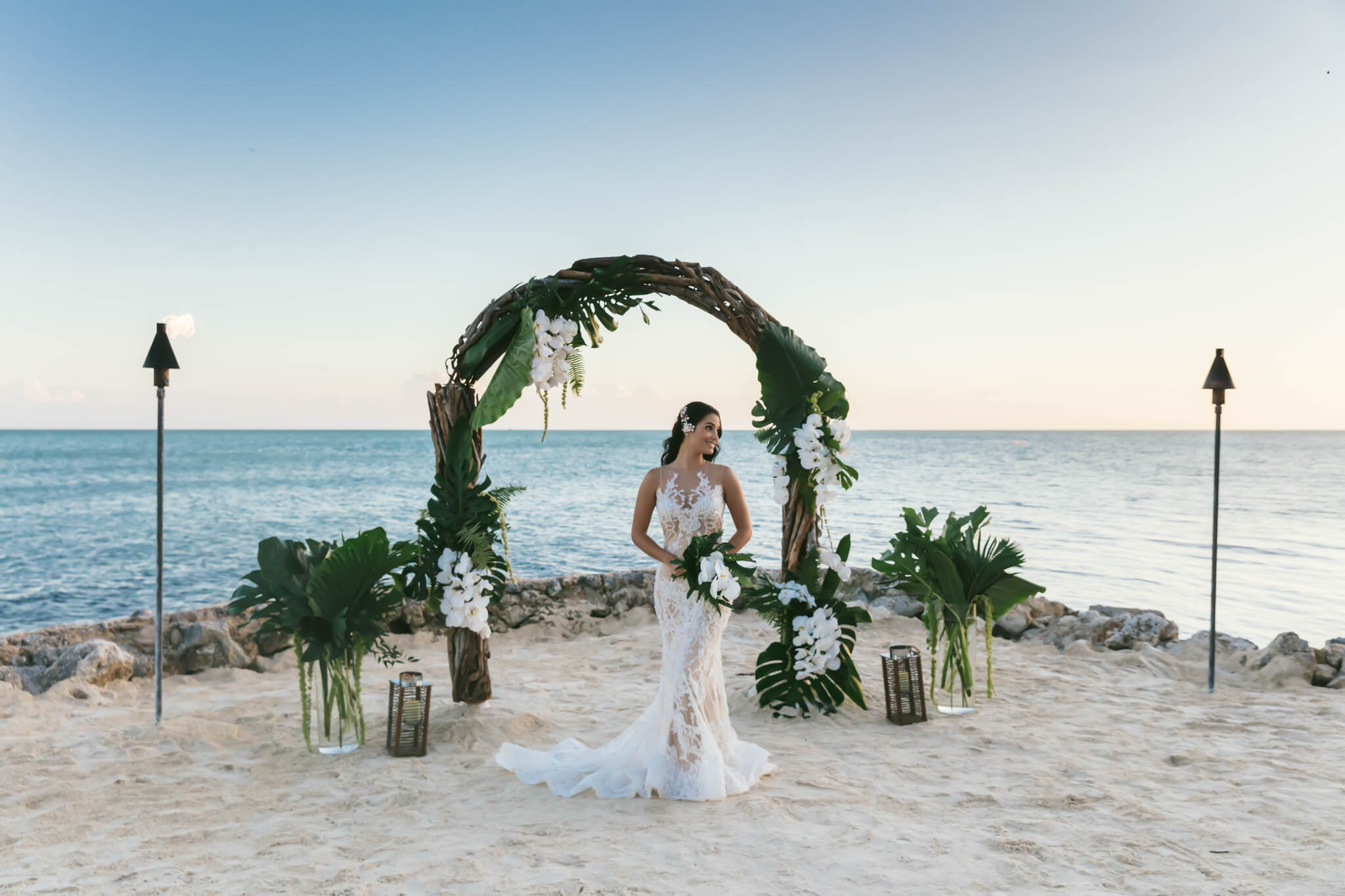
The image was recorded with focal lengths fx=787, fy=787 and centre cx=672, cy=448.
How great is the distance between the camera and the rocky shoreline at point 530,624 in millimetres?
6109

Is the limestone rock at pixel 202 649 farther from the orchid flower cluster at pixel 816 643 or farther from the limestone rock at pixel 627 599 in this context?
the orchid flower cluster at pixel 816 643

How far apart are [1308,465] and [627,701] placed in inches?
1974

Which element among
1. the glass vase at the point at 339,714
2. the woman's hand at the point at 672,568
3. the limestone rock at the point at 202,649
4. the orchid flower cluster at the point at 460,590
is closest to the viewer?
the woman's hand at the point at 672,568

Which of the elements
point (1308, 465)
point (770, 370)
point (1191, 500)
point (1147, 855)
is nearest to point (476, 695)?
point (770, 370)

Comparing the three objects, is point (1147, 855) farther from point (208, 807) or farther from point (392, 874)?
point (208, 807)

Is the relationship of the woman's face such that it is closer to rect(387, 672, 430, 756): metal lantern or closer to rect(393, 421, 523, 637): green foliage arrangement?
rect(393, 421, 523, 637): green foliage arrangement

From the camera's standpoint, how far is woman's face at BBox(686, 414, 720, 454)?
181 inches

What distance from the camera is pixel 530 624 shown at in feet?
26.8

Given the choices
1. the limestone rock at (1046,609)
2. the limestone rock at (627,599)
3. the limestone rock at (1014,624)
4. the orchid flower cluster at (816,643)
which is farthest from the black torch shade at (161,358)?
the limestone rock at (1046,609)

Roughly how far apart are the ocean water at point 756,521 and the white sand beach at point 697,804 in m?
5.39

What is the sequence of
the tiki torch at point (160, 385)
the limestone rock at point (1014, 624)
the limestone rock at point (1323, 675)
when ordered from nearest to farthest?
1. the tiki torch at point (160, 385)
2. the limestone rock at point (1323, 675)
3. the limestone rock at point (1014, 624)

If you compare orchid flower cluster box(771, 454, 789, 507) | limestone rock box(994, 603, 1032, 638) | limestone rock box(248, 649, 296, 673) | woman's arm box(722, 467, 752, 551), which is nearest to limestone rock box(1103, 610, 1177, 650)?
limestone rock box(994, 603, 1032, 638)

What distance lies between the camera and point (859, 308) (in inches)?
730

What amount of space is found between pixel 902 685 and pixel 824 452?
173 cm
